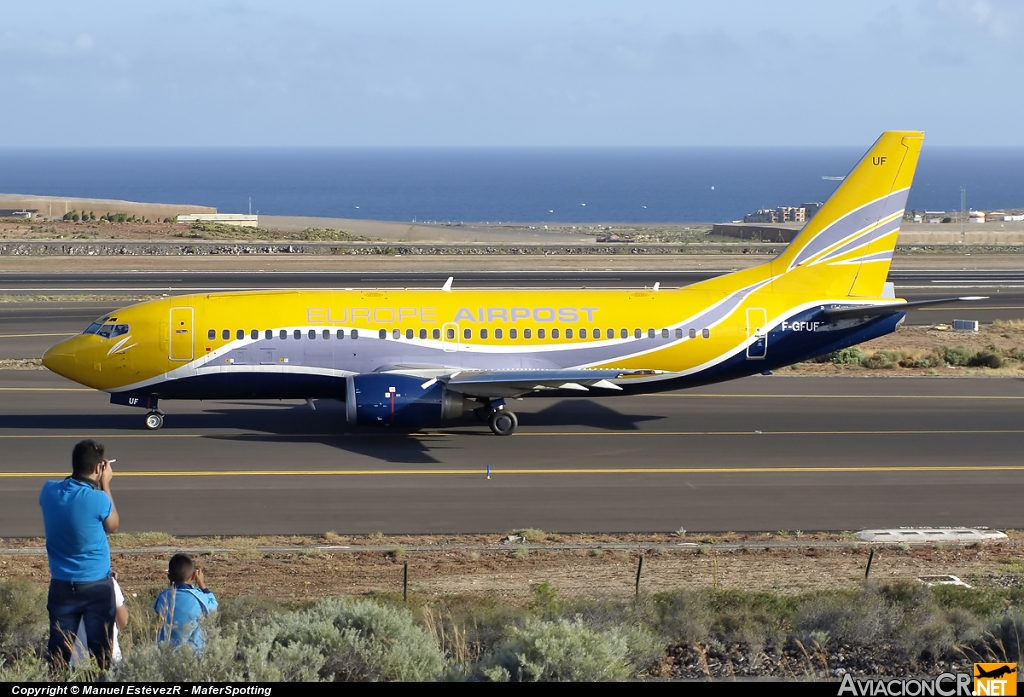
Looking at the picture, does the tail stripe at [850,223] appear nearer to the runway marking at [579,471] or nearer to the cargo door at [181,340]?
the runway marking at [579,471]

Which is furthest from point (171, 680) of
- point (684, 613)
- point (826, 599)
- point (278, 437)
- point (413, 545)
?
point (278, 437)

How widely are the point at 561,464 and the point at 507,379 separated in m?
2.72

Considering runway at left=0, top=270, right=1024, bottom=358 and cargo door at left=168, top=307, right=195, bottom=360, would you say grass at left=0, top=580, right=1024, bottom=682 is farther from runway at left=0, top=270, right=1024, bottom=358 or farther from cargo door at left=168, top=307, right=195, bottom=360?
runway at left=0, top=270, right=1024, bottom=358

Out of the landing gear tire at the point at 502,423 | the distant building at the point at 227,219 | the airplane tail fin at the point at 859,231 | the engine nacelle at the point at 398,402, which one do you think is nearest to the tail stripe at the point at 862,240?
the airplane tail fin at the point at 859,231

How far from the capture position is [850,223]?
31125mm

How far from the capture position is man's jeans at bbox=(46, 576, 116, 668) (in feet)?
34.3

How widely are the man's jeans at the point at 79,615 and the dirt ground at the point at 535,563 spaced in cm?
608

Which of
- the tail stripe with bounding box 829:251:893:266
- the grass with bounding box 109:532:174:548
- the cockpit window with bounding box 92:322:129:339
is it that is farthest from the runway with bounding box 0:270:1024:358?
the grass with bounding box 109:532:174:548

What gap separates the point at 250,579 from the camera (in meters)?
17.9

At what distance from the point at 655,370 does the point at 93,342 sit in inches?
593

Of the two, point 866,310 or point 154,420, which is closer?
point 154,420

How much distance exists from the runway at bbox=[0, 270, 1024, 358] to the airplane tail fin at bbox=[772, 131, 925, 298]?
2320cm

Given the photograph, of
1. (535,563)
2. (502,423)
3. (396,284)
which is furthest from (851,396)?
(396,284)

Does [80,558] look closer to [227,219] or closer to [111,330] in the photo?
[111,330]
